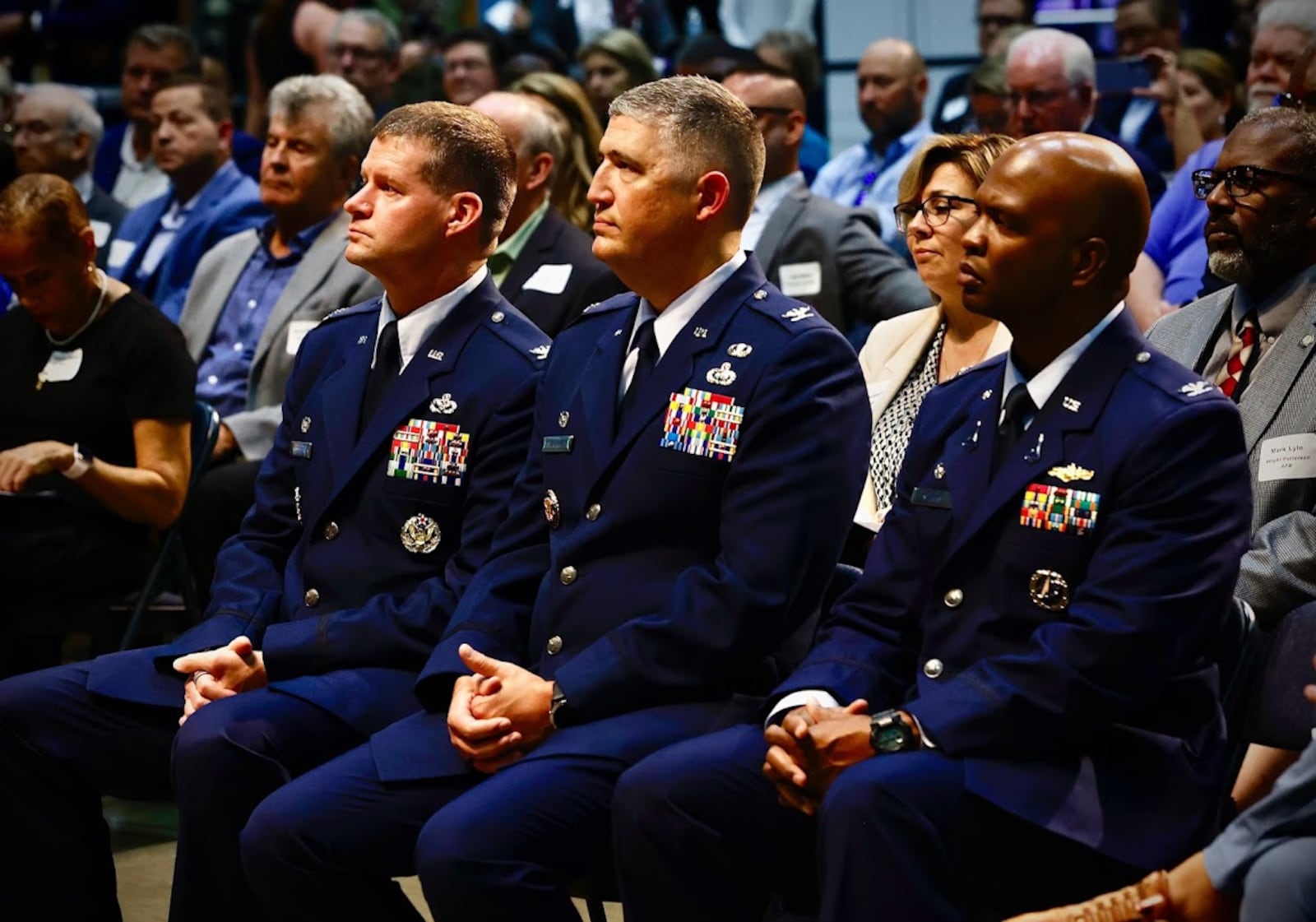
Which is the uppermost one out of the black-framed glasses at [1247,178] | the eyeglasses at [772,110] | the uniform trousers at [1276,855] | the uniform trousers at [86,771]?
the black-framed glasses at [1247,178]

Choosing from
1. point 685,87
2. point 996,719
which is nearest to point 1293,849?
point 996,719

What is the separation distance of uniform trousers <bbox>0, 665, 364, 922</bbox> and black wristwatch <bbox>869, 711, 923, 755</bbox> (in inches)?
37.5

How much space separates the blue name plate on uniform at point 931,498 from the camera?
262 centimetres

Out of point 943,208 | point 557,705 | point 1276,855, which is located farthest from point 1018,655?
point 943,208

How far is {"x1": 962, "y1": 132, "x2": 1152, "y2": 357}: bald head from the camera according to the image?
256 cm

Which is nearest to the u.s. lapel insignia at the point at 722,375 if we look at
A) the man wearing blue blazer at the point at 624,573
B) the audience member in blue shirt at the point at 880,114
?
the man wearing blue blazer at the point at 624,573

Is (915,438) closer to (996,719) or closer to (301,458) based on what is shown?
(996,719)

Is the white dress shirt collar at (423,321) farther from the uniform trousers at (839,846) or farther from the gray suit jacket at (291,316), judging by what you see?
the gray suit jacket at (291,316)

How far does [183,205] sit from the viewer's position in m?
6.52

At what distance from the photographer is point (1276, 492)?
3111 mm

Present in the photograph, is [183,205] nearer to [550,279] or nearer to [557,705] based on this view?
[550,279]

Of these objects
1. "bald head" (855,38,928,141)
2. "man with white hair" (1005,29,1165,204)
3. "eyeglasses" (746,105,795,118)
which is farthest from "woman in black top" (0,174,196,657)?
"bald head" (855,38,928,141)

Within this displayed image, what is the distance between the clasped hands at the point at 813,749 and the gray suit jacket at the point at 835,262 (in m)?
2.54

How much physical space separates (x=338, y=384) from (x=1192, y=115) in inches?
149
